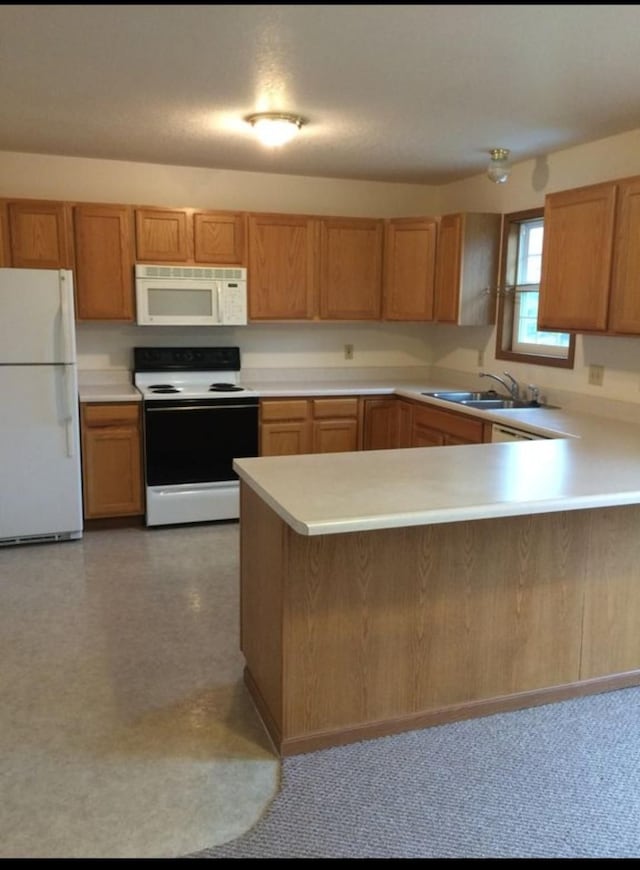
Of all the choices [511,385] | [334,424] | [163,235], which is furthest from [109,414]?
[511,385]

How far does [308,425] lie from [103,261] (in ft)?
5.54

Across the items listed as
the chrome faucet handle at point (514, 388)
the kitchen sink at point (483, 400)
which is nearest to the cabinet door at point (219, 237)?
the kitchen sink at point (483, 400)

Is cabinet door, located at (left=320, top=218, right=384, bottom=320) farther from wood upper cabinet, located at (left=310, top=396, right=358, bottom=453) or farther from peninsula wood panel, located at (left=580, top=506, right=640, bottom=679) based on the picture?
peninsula wood panel, located at (left=580, top=506, right=640, bottom=679)

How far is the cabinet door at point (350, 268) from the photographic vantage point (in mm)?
4926

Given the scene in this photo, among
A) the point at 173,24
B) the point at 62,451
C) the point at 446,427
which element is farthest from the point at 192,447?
the point at 173,24

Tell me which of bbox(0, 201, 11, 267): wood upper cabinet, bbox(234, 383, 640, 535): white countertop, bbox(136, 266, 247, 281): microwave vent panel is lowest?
bbox(234, 383, 640, 535): white countertop

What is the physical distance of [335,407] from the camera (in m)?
4.81

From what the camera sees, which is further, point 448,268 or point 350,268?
point 350,268

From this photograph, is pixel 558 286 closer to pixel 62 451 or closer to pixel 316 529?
pixel 316 529

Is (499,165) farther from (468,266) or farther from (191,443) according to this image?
(191,443)

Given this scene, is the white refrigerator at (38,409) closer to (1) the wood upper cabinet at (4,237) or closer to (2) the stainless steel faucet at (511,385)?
(1) the wood upper cabinet at (4,237)

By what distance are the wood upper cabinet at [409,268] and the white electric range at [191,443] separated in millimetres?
1290

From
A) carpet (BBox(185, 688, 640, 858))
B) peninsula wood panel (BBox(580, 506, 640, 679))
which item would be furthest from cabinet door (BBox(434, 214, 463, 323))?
carpet (BBox(185, 688, 640, 858))

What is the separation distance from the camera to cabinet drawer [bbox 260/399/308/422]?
4.65 meters
